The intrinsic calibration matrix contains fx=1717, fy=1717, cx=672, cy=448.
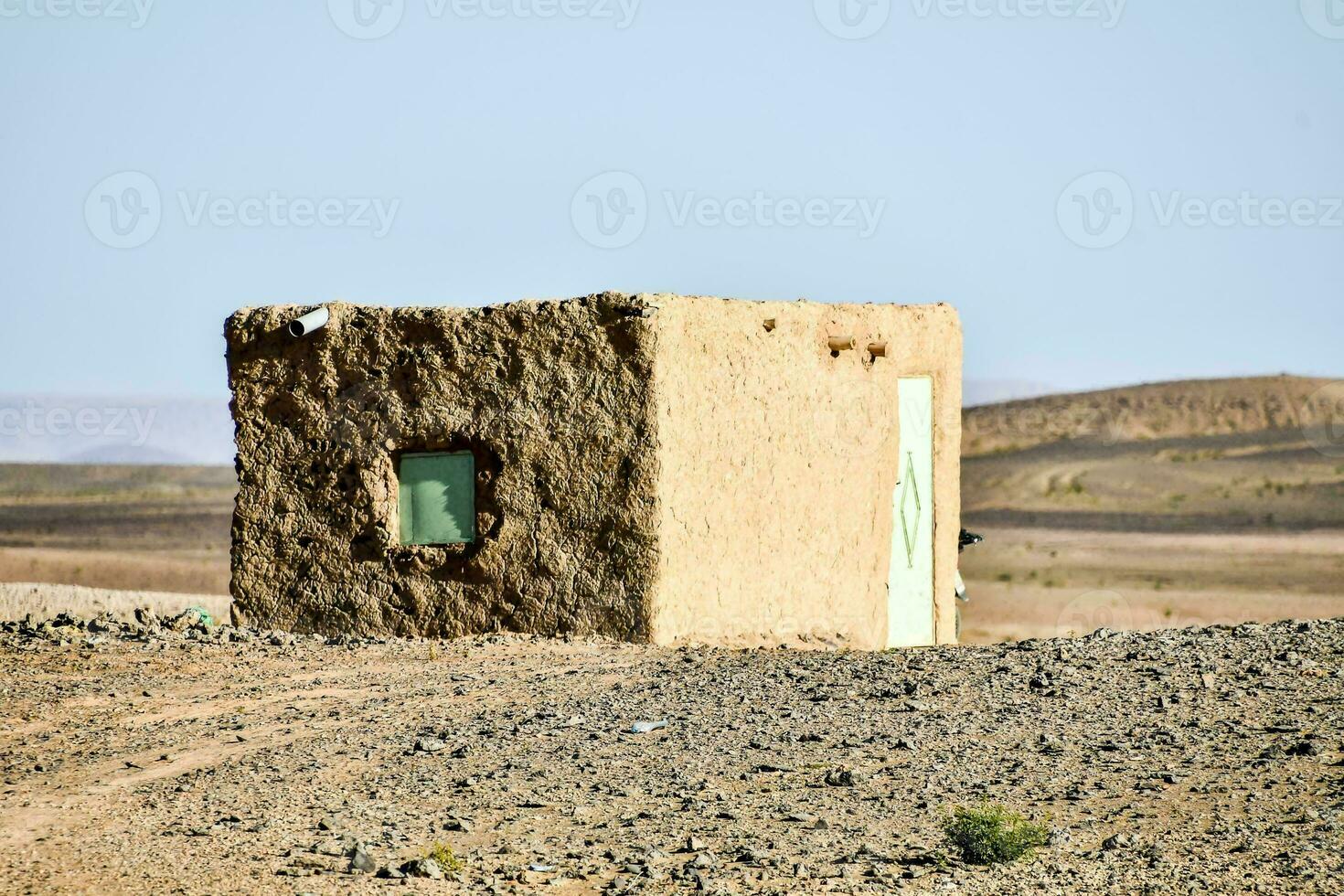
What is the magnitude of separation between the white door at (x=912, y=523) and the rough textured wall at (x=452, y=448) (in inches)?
109

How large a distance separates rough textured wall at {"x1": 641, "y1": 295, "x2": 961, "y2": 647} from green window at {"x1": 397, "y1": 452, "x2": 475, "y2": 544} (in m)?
1.40

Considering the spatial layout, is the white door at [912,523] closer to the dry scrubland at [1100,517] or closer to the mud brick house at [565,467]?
the mud brick house at [565,467]

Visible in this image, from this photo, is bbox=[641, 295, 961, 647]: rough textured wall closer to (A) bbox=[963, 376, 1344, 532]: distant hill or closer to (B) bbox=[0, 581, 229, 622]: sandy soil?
(B) bbox=[0, 581, 229, 622]: sandy soil

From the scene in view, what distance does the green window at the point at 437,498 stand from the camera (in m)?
→ 11.2

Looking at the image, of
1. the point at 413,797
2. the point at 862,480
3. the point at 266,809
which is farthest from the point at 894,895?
the point at 862,480

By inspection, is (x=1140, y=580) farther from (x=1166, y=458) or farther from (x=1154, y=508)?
(x=1166, y=458)

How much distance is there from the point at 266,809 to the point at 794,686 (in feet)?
9.50

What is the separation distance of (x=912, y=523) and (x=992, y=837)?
655 cm

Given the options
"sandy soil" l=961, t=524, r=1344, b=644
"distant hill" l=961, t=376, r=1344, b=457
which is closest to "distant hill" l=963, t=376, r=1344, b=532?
"distant hill" l=961, t=376, r=1344, b=457

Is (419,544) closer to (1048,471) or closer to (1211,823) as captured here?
(1211,823)

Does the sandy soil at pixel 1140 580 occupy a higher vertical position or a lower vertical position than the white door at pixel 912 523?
lower

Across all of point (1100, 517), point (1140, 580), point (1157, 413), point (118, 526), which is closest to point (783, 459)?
point (1140, 580)

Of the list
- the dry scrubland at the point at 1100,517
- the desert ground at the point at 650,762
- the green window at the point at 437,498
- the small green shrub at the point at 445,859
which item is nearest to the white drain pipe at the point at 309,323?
the green window at the point at 437,498

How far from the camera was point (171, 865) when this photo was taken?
647 cm
